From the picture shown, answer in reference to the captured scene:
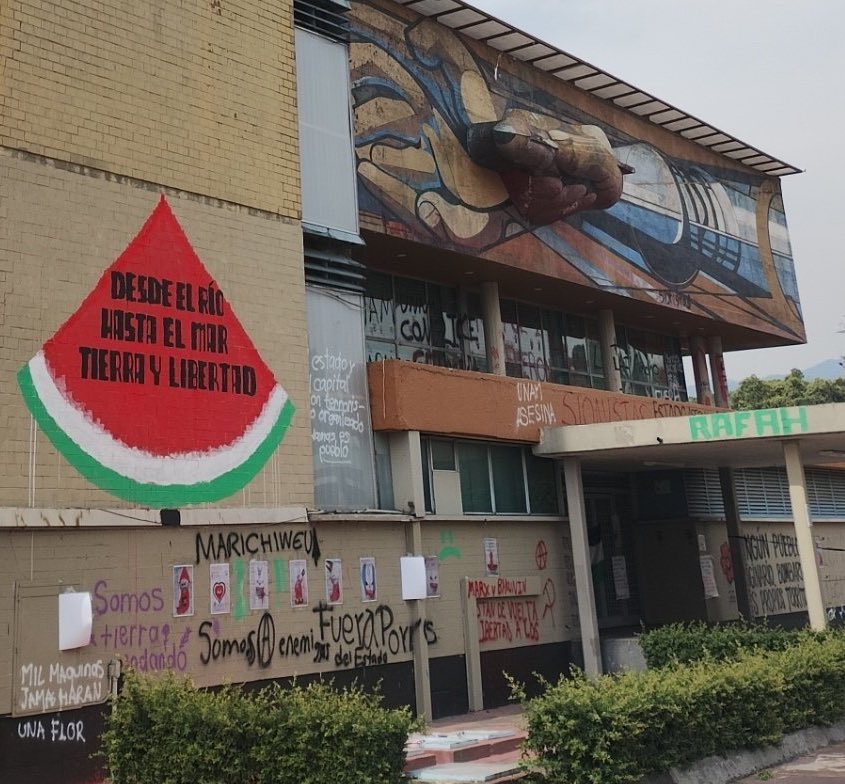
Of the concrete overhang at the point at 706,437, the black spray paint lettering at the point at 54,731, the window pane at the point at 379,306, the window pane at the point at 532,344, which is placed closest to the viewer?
the black spray paint lettering at the point at 54,731

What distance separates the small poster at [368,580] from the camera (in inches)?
604

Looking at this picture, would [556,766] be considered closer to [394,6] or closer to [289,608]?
[289,608]

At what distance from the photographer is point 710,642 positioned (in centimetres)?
1470


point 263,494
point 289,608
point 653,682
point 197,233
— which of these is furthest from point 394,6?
point 653,682

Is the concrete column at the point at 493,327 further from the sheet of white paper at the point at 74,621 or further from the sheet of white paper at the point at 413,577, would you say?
the sheet of white paper at the point at 74,621

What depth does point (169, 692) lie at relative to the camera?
10000 millimetres

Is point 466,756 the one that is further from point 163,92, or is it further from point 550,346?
point 550,346

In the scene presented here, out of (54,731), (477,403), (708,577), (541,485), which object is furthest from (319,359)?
(708,577)

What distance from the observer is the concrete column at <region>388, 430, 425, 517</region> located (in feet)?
53.7

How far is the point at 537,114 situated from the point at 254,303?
32.4 feet

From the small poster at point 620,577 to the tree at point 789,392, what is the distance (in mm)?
39886

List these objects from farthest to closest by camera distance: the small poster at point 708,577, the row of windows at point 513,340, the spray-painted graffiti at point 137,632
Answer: the small poster at point 708,577 → the row of windows at point 513,340 → the spray-painted graffiti at point 137,632

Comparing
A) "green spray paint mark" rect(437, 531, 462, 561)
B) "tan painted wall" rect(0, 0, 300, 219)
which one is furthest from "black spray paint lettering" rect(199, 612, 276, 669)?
"tan painted wall" rect(0, 0, 300, 219)

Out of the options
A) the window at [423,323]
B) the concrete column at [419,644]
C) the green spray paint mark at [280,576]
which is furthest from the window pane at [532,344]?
the green spray paint mark at [280,576]
